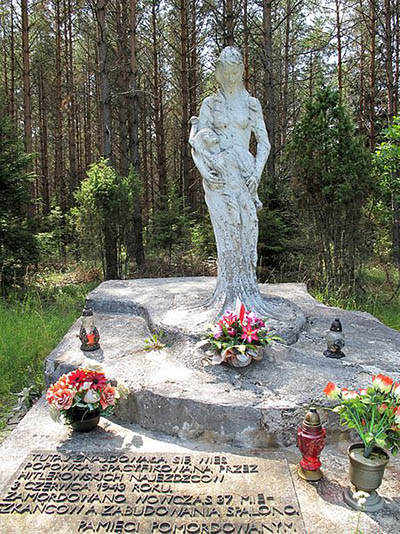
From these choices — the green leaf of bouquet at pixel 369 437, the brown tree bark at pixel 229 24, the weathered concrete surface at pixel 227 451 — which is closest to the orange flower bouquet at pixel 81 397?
the weathered concrete surface at pixel 227 451

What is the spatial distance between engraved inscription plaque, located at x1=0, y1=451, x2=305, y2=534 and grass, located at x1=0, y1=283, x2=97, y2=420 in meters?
1.76

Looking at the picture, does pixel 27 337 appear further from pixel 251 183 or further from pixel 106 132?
pixel 106 132

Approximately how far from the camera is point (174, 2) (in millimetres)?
12555

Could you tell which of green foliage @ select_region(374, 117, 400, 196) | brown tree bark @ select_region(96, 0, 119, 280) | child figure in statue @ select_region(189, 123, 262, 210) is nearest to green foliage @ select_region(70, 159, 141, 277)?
brown tree bark @ select_region(96, 0, 119, 280)

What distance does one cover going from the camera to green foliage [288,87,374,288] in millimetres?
6566

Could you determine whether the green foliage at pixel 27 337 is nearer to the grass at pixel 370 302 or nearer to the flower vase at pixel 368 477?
the flower vase at pixel 368 477

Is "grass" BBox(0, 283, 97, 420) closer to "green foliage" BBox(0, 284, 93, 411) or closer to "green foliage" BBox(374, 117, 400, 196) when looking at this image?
"green foliage" BBox(0, 284, 93, 411)

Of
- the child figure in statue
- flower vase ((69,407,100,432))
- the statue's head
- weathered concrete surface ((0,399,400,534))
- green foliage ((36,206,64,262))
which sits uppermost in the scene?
the statue's head

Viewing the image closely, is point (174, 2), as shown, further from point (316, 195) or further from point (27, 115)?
point (316, 195)

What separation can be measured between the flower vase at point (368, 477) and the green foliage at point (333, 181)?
471cm

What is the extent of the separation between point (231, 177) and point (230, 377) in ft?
5.94

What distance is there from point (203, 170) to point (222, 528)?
2874 millimetres

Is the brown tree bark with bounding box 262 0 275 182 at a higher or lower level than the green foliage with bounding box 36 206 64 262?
higher

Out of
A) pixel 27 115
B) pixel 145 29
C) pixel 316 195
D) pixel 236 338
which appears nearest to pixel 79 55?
pixel 145 29
